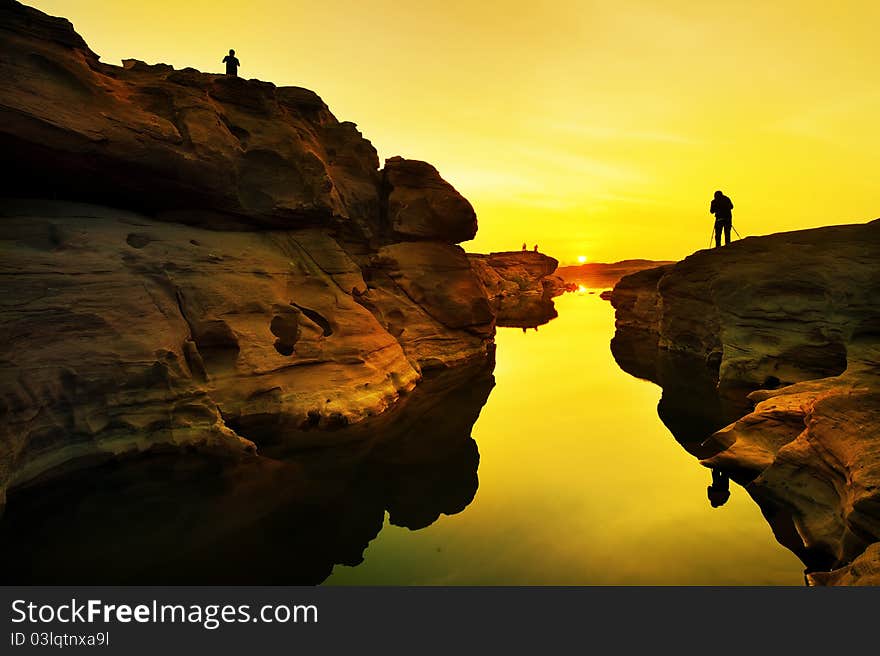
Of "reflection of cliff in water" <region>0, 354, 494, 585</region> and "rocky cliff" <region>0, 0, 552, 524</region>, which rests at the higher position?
"rocky cliff" <region>0, 0, 552, 524</region>

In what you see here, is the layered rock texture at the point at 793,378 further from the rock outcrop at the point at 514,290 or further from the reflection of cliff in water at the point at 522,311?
the rock outcrop at the point at 514,290

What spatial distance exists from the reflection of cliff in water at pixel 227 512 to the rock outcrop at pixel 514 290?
4250 centimetres

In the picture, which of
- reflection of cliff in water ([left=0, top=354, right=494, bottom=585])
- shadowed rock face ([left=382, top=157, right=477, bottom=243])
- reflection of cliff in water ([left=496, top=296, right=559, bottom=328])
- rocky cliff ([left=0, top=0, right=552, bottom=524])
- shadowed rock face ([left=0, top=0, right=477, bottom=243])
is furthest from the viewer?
reflection of cliff in water ([left=496, top=296, right=559, bottom=328])

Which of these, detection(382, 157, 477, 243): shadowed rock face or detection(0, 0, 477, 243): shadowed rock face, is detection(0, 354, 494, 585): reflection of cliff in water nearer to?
detection(0, 0, 477, 243): shadowed rock face

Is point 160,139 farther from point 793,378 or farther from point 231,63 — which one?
point 793,378

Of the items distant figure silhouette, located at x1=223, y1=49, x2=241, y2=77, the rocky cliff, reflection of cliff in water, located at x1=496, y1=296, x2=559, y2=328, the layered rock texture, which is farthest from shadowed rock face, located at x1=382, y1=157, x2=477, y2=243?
reflection of cliff in water, located at x1=496, y1=296, x2=559, y2=328

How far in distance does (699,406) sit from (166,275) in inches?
808

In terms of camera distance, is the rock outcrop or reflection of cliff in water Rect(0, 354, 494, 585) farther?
the rock outcrop

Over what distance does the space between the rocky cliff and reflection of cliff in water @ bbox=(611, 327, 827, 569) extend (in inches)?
424

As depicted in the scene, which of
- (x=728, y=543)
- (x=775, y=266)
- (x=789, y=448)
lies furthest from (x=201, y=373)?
(x=775, y=266)

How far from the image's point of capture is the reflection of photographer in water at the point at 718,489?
35.4ft

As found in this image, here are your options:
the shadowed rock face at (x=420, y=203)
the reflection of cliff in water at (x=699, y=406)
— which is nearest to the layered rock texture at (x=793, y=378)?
the reflection of cliff in water at (x=699, y=406)

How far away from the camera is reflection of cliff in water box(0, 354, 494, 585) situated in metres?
7.95

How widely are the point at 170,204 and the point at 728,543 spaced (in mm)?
19799
